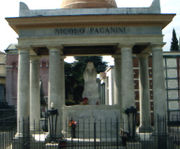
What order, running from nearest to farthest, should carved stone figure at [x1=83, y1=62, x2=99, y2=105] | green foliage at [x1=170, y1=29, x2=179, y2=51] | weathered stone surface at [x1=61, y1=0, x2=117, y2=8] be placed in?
weathered stone surface at [x1=61, y1=0, x2=117, y2=8] → carved stone figure at [x1=83, y1=62, x2=99, y2=105] → green foliage at [x1=170, y1=29, x2=179, y2=51]

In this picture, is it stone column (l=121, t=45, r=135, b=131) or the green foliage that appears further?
the green foliage

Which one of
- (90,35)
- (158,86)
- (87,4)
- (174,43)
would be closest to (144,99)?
(158,86)

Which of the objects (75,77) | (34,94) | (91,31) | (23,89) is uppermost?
(91,31)

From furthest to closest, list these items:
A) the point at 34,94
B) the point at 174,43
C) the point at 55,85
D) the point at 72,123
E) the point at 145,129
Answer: the point at 174,43
the point at 34,94
the point at 145,129
the point at 72,123
the point at 55,85

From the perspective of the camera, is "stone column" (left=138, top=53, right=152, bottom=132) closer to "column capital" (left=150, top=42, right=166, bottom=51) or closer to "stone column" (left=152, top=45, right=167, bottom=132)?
"stone column" (left=152, top=45, right=167, bottom=132)

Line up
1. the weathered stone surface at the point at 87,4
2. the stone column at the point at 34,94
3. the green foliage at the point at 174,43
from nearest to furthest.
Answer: the weathered stone surface at the point at 87,4, the stone column at the point at 34,94, the green foliage at the point at 174,43

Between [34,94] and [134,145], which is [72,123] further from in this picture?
[34,94]

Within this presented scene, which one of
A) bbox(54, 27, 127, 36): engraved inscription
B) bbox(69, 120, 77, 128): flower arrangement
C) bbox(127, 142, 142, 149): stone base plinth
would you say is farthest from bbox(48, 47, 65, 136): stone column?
bbox(127, 142, 142, 149): stone base plinth

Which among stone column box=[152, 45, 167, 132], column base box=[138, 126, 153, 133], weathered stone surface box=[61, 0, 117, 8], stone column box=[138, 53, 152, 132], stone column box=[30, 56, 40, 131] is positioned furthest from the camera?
stone column box=[30, 56, 40, 131]

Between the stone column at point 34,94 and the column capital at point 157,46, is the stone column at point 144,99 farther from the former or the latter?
the stone column at point 34,94

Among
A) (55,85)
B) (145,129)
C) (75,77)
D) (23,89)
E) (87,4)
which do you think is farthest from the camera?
Answer: (75,77)

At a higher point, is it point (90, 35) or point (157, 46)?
point (90, 35)

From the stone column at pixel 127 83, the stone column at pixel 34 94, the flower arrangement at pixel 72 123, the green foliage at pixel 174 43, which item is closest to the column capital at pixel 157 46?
the stone column at pixel 127 83

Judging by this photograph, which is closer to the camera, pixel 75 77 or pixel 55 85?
pixel 55 85
